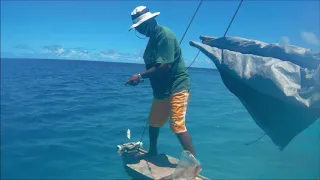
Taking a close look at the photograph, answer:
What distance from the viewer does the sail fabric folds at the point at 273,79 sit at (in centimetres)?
359

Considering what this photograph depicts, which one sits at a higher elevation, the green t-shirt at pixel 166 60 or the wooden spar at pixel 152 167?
the green t-shirt at pixel 166 60

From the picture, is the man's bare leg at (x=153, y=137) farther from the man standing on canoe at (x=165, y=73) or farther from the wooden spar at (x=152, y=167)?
the man standing on canoe at (x=165, y=73)

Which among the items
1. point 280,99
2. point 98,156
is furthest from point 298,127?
point 98,156

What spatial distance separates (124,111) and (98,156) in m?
5.79

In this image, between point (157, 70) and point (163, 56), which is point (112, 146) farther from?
point (163, 56)

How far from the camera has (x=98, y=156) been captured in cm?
782

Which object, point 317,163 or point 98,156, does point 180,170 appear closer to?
point 98,156

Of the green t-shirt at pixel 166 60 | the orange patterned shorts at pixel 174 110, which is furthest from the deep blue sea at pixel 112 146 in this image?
the green t-shirt at pixel 166 60

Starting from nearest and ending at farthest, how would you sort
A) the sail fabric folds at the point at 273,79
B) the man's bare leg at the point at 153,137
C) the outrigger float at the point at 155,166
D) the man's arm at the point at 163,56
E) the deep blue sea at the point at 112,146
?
the sail fabric folds at the point at 273,79 < the outrigger float at the point at 155,166 < the man's arm at the point at 163,56 < the man's bare leg at the point at 153,137 < the deep blue sea at the point at 112,146

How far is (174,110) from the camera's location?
462 cm

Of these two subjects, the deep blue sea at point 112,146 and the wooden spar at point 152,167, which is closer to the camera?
the wooden spar at point 152,167

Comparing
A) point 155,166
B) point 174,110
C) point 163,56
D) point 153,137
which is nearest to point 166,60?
point 163,56

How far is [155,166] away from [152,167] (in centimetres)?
6

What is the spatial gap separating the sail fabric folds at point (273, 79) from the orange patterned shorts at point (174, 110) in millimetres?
758
